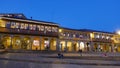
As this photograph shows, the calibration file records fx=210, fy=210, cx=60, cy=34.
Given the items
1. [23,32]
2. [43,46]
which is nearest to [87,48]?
[43,46]

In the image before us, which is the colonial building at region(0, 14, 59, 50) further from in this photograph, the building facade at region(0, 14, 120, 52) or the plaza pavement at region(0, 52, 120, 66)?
the plaza pavement at region(0, 52, 120, 66)

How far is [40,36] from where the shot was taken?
56219mm

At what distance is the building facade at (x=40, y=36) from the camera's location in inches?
2024

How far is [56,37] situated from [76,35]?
11.6m

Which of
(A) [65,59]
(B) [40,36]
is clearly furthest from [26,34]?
(A) [65,59]

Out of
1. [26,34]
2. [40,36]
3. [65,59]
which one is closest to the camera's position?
[65,59]

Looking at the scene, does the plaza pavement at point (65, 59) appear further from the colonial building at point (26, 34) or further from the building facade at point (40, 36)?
the building facade at point (40, 36)

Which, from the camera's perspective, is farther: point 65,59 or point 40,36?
point 40,36

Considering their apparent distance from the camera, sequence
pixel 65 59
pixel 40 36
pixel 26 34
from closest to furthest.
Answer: pixel 65 59
pixel 26 34
pixel 40 36

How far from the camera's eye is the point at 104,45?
255 ft

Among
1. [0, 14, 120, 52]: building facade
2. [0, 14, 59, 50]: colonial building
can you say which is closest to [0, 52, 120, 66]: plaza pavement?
[0, 14, 59, 50]: colonial building

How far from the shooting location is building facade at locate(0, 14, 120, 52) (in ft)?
169

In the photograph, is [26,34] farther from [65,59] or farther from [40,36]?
[65,59]

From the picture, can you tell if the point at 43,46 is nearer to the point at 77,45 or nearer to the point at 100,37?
the point at 77,45
